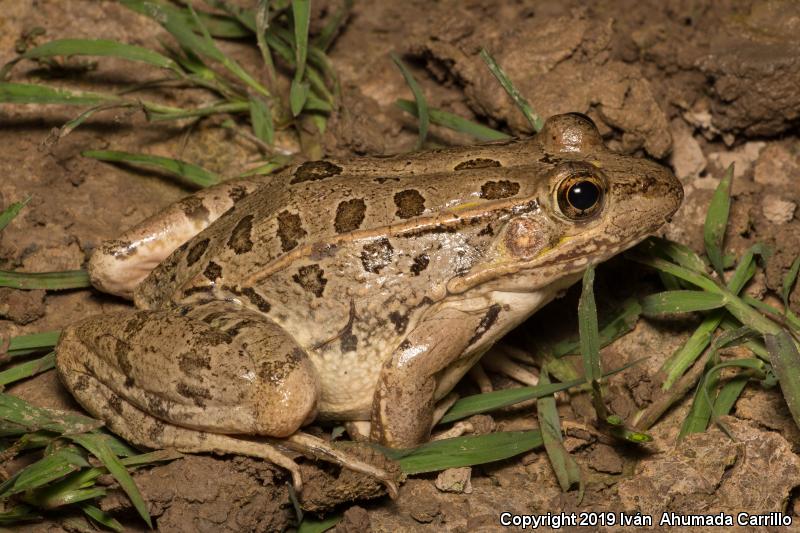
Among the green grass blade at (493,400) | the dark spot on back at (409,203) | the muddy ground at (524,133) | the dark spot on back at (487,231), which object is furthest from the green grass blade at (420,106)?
the green grass blade at (493,400)

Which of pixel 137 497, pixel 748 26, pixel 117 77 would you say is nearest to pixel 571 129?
pixel 748 26

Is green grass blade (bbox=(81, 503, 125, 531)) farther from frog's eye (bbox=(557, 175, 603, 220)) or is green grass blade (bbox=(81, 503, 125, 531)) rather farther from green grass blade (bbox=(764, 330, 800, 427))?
green grass blade (bbox=(764, 330, 800, 427))

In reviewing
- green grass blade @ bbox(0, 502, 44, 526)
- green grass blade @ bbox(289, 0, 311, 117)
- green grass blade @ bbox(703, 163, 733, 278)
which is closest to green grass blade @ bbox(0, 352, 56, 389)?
green grass blade @ bbox(0, 502, 44, 526)

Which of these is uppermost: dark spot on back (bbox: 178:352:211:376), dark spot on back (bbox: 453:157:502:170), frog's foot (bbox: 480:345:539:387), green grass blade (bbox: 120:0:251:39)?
green grass blade (bbox: 120:0:251:39)

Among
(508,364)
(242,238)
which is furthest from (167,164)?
(508,364)

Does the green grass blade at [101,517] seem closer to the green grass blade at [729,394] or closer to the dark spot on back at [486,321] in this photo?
the dark spot on back at [486,321]

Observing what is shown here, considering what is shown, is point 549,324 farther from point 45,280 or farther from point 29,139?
point 29,139
